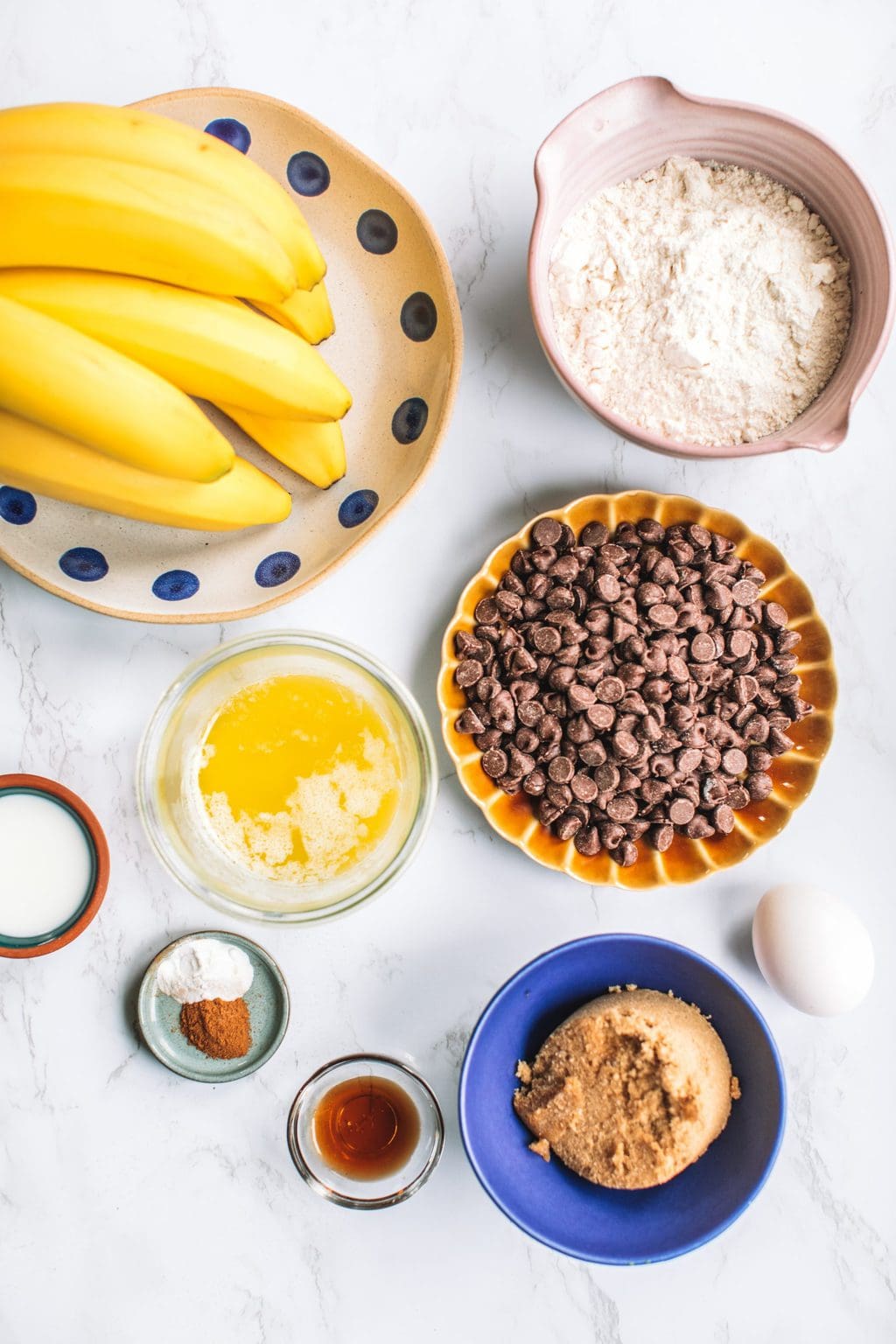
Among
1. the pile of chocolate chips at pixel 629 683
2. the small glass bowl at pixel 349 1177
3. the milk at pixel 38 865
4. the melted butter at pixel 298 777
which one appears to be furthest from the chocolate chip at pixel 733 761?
the milk at pixel 38 865

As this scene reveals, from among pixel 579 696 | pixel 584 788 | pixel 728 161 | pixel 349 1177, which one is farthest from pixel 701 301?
pixel 349 1177

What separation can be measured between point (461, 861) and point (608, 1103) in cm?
31

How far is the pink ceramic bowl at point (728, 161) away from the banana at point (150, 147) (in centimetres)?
27

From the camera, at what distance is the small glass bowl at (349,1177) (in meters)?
1.11

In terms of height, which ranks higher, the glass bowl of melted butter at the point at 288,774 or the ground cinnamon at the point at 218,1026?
the glass bowl of melted butter at the point at 288,774

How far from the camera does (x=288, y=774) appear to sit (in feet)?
3.67

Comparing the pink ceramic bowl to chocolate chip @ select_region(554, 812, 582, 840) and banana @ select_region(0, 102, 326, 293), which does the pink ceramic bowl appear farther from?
chocolate chip @ select_region(554, 812, 582, 840)

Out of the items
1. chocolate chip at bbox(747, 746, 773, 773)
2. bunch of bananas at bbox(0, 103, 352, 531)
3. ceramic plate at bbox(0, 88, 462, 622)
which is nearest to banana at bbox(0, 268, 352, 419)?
bunch of bananas at bbox(0, 103, 352, 531)

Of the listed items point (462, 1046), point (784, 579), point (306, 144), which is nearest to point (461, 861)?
point (462, 1046)

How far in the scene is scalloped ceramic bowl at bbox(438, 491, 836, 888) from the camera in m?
1.11

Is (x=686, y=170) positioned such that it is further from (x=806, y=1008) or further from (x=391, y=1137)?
(x=391, y=1137)

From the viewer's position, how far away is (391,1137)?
3.83ft

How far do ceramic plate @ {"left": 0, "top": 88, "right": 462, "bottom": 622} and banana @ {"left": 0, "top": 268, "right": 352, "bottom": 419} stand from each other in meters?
0.18

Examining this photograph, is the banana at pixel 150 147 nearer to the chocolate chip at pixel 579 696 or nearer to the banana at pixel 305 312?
the banana at pixel 305 312
